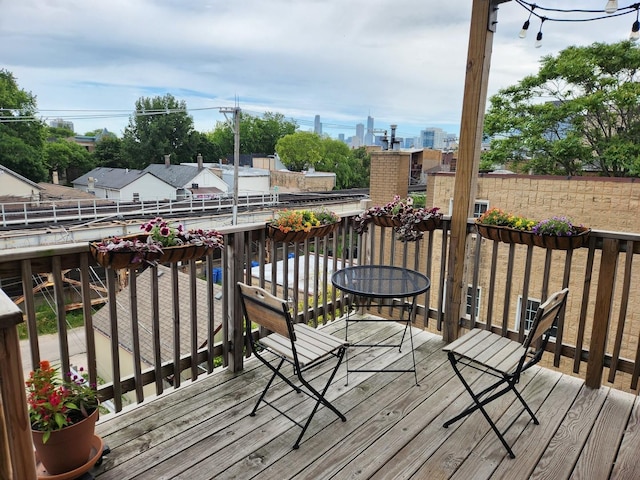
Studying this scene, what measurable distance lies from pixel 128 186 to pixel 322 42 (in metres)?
17.8

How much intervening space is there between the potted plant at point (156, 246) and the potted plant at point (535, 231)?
192 cm

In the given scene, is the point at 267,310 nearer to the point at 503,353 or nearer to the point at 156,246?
the point at 156,246

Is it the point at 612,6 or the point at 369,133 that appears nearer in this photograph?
the point at 612,6

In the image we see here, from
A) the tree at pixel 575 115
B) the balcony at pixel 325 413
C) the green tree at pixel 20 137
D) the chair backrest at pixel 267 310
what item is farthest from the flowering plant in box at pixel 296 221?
the green tree at pixel 20 137

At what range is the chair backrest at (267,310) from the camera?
1.97m

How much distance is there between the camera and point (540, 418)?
93.2 inches

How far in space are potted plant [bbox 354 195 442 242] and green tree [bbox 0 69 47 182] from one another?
11864 millimetres

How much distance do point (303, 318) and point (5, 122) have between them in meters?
13.6

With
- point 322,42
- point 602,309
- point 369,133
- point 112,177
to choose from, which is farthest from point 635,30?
point 112,177

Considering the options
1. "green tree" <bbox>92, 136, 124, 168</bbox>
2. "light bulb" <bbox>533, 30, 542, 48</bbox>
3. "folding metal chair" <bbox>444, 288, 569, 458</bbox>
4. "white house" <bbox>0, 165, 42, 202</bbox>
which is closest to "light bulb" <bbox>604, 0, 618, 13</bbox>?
"light bulb" <bbox>533, 30, 542, 48</bbox>

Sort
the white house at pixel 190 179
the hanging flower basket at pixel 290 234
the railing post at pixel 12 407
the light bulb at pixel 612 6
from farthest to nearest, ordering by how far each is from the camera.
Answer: the white house at pixel 190 179, the hanging flower basket at pixel 290 234, the light bulb at pixel 612 6, the railing post at pixel 12 407

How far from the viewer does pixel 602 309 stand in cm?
263

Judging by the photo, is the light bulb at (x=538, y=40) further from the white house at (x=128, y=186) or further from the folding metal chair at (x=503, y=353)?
the white house at (x=128, y=186)

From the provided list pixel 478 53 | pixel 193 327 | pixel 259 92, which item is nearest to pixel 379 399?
pixel 193 327
